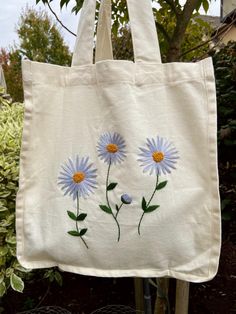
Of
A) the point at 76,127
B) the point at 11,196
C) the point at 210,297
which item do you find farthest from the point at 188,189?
the point at 210,297

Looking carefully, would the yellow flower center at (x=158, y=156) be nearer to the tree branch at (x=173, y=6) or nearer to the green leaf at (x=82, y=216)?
the green leaf at (x=82, y=216)

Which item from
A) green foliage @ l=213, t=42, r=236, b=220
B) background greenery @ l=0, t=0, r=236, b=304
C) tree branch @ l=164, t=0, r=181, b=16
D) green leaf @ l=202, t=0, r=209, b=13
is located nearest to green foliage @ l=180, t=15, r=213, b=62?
background greenery @ l=0, t=0, r=236, b=304

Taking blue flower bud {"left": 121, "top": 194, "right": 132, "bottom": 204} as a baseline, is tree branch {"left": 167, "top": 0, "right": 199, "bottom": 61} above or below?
above

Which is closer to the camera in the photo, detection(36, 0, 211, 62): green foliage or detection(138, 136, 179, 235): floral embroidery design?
detection(138, 136, 179, 235): floral embroidery design

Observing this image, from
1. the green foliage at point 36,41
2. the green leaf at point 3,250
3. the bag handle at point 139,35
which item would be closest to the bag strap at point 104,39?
the bag handle at point 139,35

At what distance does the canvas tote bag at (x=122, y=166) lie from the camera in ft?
2.86

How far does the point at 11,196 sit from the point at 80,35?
0.86m

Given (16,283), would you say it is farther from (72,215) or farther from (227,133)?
(227,133)

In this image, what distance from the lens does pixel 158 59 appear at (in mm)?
900

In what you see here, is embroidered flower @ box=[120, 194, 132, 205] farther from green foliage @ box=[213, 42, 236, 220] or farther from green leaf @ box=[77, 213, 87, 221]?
green foliage @ box=[213, 42, 236, 220]

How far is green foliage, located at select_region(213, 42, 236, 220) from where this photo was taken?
173 centimetres

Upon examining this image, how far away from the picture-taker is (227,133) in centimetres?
172

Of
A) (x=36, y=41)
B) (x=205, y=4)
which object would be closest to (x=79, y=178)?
(x=205, y=4)

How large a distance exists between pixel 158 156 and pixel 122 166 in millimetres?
84
